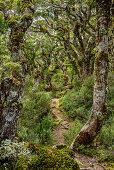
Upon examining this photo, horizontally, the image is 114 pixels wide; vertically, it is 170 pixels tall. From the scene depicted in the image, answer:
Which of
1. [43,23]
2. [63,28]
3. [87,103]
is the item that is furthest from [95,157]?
[43,23]

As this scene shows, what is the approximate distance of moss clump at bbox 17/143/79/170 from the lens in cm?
173

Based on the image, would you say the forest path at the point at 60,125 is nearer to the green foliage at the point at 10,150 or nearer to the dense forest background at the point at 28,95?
the dense forest background at the point at 28,95

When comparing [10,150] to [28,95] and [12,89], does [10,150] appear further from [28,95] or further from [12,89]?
[28,95]

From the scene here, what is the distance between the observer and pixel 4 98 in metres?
1.86

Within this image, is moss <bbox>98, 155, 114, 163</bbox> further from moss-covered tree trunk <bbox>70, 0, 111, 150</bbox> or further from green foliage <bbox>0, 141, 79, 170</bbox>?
green foliage <bbox>0, 141, 79, 170</bbox>

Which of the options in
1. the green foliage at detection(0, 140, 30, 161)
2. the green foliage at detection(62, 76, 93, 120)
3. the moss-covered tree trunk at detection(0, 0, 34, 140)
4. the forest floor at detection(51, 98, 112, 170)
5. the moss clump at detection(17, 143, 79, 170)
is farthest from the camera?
the green foliage at detection(62, 76, 93, 120)

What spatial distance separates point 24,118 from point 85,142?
3.32 m

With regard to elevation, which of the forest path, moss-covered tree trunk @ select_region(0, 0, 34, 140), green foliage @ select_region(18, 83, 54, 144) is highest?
moss-covered tree trunk @ select_region(0, 0, 34, 140)

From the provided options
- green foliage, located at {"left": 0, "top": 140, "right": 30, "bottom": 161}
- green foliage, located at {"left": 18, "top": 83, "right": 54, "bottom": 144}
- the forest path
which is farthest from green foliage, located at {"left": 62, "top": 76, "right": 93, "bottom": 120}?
green foliage, located at {"left": 0, "top": 140, "right": 30, "bottom": 161}

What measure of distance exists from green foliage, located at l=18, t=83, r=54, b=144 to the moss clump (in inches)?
117

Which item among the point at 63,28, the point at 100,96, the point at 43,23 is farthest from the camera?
the point at 43,23

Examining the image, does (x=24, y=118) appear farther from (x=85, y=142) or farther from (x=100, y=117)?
(x=100, y=117)

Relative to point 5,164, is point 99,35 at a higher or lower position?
higher

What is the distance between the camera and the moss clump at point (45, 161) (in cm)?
173
